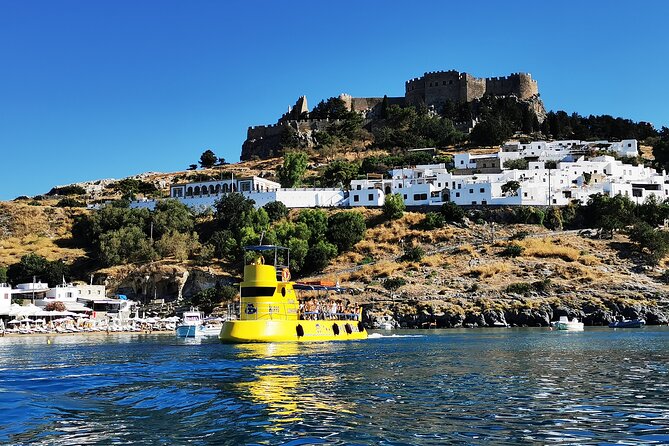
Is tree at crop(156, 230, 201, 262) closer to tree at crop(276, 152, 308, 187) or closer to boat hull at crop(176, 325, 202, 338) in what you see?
tree at crop(276, 152, 308, 187)

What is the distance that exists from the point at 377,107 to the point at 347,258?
6881 centimetres

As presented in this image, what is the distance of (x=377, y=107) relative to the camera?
474ft

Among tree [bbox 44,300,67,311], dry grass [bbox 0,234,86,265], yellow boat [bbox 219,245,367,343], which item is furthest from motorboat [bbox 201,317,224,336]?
dry grass [bbox 0,234,86,265]

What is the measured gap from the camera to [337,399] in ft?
58.7

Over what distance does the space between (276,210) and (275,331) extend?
5134cm

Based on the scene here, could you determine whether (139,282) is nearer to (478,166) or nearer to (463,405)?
(478,166)

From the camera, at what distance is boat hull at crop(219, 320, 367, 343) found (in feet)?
130

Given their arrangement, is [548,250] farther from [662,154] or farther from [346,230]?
[662,154]

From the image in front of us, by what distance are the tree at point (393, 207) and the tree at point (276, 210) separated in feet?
42.8

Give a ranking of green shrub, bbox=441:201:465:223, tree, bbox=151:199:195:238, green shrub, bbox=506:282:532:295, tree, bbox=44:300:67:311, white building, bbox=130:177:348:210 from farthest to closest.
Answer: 1. white building, bbox=130:177:348:210
2. tree, bbox=151:199:195:238
3. green shrub, bbox=441:201:465:223
4. tree, bbox=44:300:67:311
5. green shrub, bbox=506:282:532:295

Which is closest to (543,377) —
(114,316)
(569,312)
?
(569,312)

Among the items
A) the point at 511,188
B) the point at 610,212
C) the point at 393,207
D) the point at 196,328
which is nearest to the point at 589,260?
the point at 610,212

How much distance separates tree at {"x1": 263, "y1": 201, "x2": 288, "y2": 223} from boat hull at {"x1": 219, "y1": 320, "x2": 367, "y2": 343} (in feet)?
151

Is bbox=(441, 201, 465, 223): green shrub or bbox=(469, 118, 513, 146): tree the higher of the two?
bbox=(469, 118, 513, 146): tree
